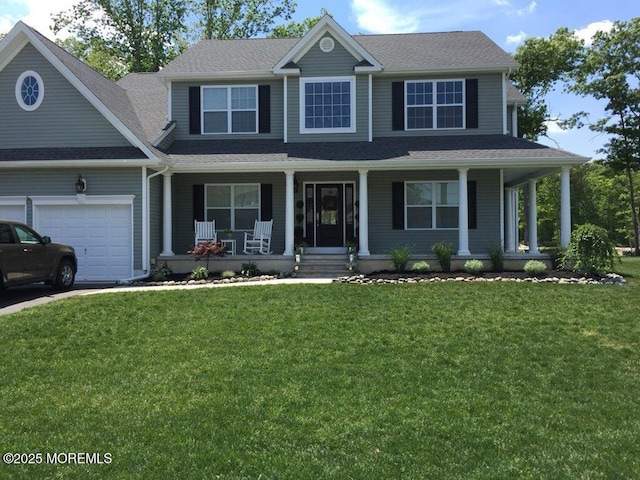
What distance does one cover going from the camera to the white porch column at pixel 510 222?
58.4ft

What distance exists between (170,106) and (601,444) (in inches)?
612

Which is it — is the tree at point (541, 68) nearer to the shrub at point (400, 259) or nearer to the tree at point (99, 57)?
the shrub at point (400, 259)

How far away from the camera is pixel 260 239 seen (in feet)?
49.0

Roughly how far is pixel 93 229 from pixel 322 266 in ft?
20.7

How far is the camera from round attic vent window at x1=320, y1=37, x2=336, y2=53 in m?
15.5

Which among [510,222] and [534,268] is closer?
[534,268]

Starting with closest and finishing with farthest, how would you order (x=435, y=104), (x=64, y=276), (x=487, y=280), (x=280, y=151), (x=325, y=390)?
(x=325, y=390) < (x=64, y=276) < (x=487, y=280) < (x=280, y=151) < (x=435, y=104)

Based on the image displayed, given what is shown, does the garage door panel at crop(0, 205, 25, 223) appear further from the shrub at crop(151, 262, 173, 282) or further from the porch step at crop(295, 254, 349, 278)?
the porch step at crop(295, 254, 349, 278)

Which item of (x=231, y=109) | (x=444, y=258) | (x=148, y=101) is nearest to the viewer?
(x=444, y=258)

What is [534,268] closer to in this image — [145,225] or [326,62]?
[326,62]

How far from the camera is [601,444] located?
12.9ft

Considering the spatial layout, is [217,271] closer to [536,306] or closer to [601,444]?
[536,306]

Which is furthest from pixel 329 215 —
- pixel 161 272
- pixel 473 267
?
pixel 161 272

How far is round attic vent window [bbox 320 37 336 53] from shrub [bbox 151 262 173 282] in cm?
816
